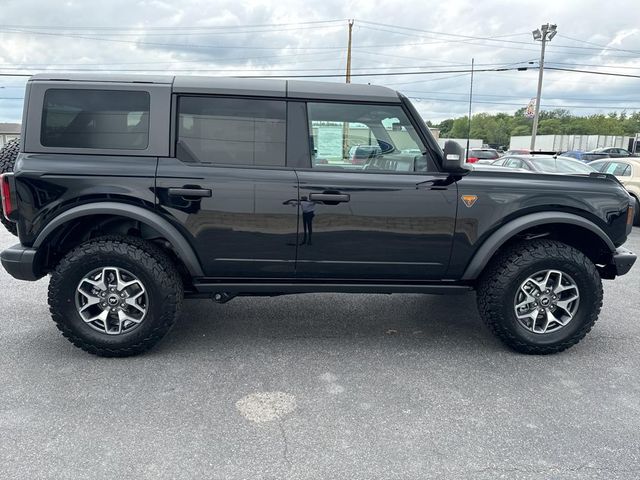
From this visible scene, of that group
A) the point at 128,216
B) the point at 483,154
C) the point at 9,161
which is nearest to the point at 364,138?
the point at 128,216

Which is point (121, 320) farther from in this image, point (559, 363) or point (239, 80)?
point (559, 363)

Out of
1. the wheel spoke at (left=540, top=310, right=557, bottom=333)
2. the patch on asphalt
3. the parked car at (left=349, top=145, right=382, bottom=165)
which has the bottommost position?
the patch on asphalt

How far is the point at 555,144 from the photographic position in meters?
60.8

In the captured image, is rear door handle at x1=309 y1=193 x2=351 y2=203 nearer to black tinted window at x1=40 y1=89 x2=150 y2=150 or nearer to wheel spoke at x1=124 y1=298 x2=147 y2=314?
black tinted window at x1=40 y1=89 x2=150 y2=150

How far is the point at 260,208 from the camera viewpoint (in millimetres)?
3395

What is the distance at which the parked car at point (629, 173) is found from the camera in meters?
9.69

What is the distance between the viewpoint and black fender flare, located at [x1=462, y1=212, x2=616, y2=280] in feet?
11.5

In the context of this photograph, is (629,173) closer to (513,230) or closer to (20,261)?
(513,230)

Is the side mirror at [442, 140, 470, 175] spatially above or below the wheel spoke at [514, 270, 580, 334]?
above

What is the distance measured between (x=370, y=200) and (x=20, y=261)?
241 cm

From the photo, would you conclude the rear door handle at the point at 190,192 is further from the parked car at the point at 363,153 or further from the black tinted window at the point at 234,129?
the parked car at the point at 363,153

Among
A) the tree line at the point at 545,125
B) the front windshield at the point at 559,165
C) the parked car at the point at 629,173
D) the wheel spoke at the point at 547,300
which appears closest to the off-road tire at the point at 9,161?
the wheel spoke at the point at 547,300

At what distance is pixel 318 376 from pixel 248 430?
0.75 metres

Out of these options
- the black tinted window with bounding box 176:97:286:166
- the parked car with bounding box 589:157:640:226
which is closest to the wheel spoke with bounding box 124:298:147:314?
the black tinted window with bounding box 176:97:286:166
